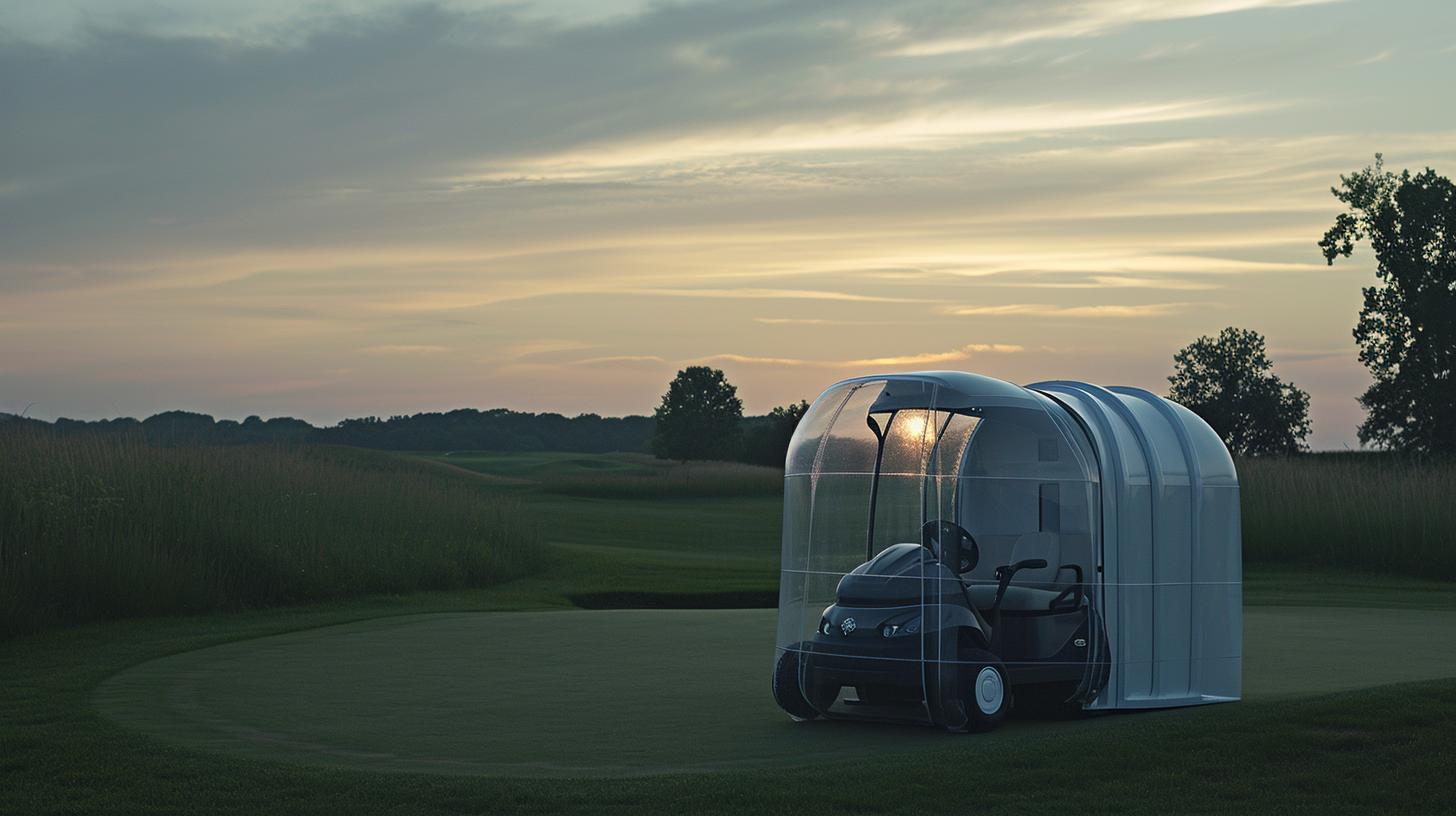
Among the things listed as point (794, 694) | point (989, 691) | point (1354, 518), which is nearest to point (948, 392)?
point (989, 691)

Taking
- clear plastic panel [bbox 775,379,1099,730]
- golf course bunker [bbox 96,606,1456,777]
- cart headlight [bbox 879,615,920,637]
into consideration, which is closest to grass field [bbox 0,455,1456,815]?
golf course bunker [bbox 96,606,1456,777]

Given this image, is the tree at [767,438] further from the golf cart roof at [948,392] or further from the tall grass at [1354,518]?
the golf cart roof at [948,392]

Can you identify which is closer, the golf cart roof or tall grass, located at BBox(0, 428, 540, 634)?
the golf cart roof

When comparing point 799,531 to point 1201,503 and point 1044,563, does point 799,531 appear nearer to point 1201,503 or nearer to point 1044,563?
point 1044,563

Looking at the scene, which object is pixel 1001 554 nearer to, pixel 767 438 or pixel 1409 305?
pixel 1409 305

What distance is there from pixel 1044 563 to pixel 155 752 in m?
6.08

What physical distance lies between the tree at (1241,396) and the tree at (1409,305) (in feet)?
77.1

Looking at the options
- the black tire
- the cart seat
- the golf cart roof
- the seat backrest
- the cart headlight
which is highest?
the golf cart roof

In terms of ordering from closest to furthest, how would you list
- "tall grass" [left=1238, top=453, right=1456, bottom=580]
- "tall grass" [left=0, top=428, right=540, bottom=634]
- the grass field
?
the grass field, "tall grass" [left=0, top=428, right=540, bottom=634], "tall grass" [left=1238, top=453, right=1456, bottom=580]

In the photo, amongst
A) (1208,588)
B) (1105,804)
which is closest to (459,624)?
(1208,588)

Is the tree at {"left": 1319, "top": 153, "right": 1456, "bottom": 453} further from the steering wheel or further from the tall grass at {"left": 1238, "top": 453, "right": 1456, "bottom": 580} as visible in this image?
the steering wheel

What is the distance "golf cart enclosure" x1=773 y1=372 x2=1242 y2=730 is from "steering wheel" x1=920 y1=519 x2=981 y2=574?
0.02 meters

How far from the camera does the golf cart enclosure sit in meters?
10.0

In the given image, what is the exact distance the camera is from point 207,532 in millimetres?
19859
